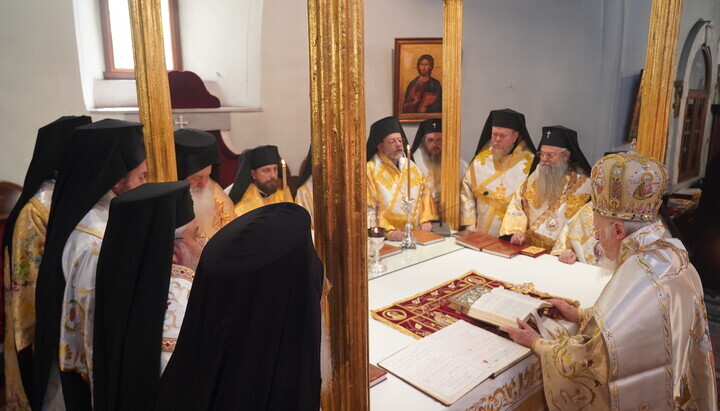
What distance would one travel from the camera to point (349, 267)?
4.75 ft

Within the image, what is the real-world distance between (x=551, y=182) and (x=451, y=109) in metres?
0.96

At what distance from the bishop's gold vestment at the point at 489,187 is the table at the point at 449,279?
67 centimetres

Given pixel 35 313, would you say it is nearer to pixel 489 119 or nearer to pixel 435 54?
pixel 435 54

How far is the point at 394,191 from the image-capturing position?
336 cm

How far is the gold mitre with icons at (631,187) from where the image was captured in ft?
6.42

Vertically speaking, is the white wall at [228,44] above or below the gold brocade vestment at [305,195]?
above

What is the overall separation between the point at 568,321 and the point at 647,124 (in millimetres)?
2190

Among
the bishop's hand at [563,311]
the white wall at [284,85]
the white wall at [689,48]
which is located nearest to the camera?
the white wall at [284,85]

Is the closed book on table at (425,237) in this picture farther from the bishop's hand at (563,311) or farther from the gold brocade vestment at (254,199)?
the gold brocade vestment at (254,199)

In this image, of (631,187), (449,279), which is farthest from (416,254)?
(631,187)

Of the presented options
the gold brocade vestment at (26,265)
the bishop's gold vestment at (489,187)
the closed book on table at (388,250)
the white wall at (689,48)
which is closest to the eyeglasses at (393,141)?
the closed book on table at (388,250)

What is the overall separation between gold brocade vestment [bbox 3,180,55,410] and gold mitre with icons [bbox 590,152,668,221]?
229 cm

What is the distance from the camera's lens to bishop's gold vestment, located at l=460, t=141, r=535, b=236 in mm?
3750

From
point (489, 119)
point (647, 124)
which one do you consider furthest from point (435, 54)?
point (647, 124)
